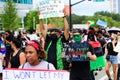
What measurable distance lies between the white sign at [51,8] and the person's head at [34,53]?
4.20 meters

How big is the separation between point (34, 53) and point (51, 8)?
4.97 m

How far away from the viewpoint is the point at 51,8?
984cm

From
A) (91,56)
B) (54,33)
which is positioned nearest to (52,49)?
(54,33)

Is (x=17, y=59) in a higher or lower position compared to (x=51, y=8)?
lower

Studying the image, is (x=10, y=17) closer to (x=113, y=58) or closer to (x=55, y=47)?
(x=113, y=58)

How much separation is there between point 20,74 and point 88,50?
312cm

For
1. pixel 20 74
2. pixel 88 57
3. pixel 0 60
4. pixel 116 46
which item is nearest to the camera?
pixel 20 74

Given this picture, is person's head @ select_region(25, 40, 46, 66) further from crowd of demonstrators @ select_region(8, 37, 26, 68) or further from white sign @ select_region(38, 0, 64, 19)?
white sign @ select_region(38, 0, 64, 19)

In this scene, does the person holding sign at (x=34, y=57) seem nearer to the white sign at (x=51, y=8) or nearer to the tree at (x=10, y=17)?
the white sign at (x=51, y=8)

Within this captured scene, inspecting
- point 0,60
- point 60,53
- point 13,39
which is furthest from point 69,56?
point 0,60

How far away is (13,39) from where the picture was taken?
785 cm

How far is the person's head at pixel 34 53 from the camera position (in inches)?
194

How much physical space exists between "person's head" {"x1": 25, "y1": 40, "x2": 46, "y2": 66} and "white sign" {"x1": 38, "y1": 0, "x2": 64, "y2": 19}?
13.8 ft

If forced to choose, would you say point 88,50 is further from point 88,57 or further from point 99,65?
point 99,65
